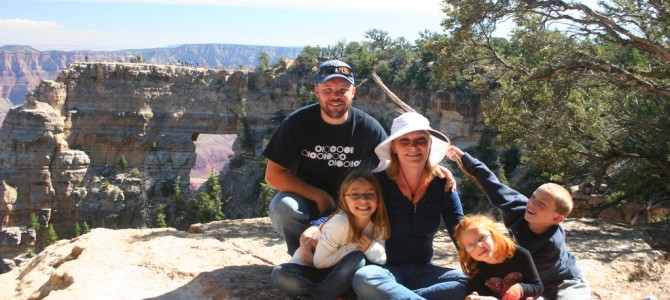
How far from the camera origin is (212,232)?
6008 millimetres

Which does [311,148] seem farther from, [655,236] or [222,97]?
[222,97]

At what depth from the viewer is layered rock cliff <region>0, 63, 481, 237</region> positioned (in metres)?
32.9

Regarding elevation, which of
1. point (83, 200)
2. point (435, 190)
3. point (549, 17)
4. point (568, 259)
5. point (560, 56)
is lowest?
point (83, 200)

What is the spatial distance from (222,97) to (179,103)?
2833 mm

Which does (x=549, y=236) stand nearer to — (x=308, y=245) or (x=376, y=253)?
(x=376, y=253)

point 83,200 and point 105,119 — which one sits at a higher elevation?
point 105,119

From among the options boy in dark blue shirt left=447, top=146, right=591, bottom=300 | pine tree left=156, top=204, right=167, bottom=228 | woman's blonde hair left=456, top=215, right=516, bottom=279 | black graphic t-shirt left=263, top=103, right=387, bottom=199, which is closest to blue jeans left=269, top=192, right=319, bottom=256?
black graphic t-shirt left=263, top=103, right=387, bottom=199

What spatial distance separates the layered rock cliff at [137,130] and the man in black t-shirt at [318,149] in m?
26.8

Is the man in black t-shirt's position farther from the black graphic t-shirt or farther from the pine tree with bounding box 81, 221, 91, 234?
the pine tree with bounding box 81, 221, 91, 234

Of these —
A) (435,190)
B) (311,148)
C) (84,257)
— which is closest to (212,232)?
(84,257)

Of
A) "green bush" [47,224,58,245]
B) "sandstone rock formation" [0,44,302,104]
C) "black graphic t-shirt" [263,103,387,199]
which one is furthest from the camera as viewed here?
"sandstone rock formation" [0,44,302,104]

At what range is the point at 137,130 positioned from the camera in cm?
3672

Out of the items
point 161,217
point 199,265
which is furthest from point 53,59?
point 199,265

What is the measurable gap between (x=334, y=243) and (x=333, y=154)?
0.80 metres
